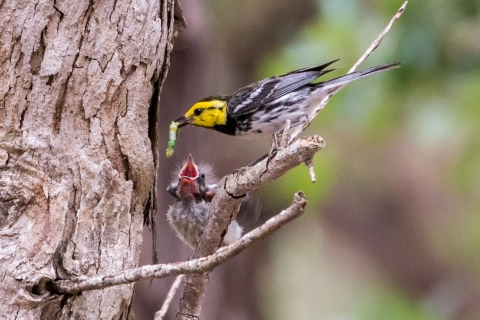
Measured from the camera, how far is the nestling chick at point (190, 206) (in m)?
2.34

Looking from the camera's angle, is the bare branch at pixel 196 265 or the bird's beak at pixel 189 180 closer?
the bare branch at pixel 196 265

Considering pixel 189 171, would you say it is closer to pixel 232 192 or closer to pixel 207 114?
pixel 207 114

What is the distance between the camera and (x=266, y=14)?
13.3ft

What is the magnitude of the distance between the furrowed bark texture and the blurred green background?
3.16ft

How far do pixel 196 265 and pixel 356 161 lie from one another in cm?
379

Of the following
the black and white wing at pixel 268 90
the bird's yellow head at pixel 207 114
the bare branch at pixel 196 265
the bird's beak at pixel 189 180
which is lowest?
the bare branch at pixel 196 265

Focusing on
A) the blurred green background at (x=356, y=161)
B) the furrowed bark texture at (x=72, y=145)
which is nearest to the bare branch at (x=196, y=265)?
the furrowed bark texture at (x=72, y=145)

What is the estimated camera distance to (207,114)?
2.54 metres

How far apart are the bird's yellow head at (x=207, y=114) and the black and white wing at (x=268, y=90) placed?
5 centimetres

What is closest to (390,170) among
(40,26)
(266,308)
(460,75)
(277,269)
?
(277,269)

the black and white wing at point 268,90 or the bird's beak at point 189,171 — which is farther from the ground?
the black and white wing at point 268,90

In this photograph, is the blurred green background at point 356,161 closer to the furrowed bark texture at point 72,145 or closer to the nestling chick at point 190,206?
the nestling chick at point 190,206

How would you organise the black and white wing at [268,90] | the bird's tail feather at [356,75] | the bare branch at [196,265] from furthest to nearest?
the black and white wing at [268,90] → the bird's tail feather at [356,75] → the bare branch at [196,265]

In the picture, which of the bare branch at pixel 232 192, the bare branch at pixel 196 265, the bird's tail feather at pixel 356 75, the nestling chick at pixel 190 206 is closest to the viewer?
the bare branch at pixel 196 265
